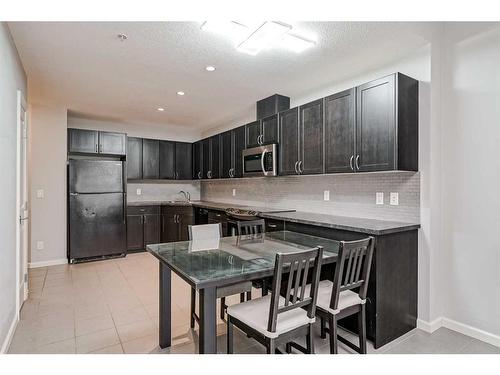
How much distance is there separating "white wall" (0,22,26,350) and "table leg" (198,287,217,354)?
1563mm

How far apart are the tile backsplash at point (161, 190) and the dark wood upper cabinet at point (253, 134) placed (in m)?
2.62

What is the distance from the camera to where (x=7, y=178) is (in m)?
2.34

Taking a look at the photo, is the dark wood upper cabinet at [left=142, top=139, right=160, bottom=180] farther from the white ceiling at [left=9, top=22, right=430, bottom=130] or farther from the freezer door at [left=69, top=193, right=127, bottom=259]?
the white ceiling at [left=9, top=22, right=430, bottom=130]

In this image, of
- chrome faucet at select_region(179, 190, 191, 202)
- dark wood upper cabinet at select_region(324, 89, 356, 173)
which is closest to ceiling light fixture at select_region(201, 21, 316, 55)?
dark wood upper cabinet at select_region(324, 89, 356, 173)

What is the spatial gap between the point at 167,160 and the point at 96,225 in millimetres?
1823

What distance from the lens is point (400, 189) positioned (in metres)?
2.76

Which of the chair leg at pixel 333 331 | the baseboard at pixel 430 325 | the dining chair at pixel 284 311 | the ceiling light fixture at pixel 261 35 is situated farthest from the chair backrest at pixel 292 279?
the ceiling light fixture at pixel 261 35

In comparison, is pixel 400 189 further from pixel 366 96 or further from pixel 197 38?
pixel 197 38

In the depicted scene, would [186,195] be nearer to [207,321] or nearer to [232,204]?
[232,204]

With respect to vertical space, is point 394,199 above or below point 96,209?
above

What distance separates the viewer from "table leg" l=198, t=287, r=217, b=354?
157 centimetres

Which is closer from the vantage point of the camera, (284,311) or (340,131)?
(284,311)

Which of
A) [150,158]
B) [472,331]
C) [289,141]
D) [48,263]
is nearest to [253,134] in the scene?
[289,141]
